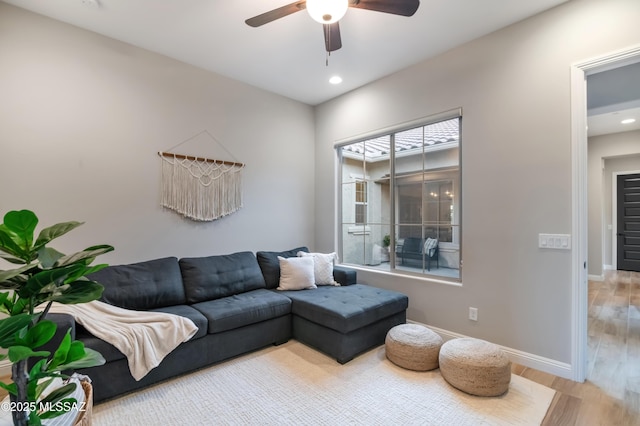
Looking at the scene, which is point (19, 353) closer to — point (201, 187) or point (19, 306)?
point (19, 306)

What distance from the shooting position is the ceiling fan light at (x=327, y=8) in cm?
179

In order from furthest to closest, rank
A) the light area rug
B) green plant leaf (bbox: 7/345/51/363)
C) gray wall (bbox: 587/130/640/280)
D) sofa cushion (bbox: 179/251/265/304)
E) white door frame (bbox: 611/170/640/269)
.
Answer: white door frame (bbox: 611/170/640/269) → gray wall (bbox: 587/130/640/280) → sofa cushion (bbox: 179/251/265/304) → the light area rug → green plant leaf (bbox: 7/345/51/363)

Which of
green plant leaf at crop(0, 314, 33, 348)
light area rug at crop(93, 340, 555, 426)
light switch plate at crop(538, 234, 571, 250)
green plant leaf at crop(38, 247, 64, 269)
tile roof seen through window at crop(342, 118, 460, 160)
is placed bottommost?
light area rug at crop(93, 340, 555, 426)

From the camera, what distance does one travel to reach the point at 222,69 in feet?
11.5

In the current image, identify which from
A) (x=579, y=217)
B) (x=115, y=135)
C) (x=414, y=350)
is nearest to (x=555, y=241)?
(x=579, y=217)

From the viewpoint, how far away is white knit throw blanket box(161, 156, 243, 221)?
3234 millimetres

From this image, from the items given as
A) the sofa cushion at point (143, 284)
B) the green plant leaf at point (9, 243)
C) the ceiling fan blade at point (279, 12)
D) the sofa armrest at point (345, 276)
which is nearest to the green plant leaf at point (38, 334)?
the green plant leaf at point (9, 243)

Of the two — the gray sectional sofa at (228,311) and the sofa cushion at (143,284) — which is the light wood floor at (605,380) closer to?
the gray sectional sofa at (228,311)

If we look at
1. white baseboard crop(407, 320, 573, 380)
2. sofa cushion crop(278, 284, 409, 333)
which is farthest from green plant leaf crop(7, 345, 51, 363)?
white baseboard crop(407, 320, 573, 380)

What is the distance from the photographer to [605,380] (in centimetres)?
233

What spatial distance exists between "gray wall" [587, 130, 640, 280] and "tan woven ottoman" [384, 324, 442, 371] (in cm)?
547

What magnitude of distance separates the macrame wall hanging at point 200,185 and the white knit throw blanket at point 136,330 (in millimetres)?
1228

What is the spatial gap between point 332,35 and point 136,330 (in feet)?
8.53

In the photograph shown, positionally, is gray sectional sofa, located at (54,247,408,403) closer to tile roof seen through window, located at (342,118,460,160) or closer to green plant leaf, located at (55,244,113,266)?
green plant leaf, located at (55,244,113,266)
